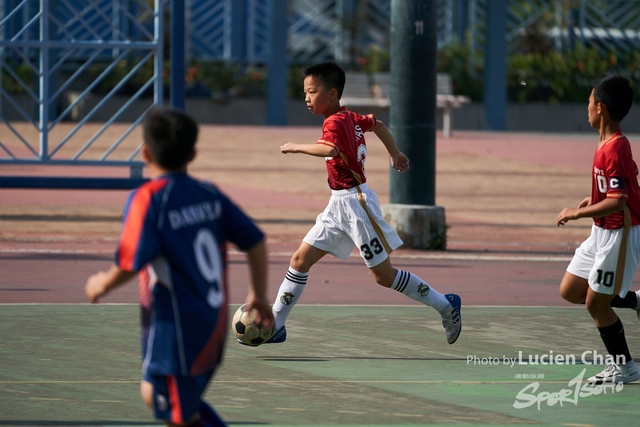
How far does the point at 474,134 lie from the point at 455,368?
969 inches

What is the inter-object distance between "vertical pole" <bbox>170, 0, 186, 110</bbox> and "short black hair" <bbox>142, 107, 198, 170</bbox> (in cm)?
913

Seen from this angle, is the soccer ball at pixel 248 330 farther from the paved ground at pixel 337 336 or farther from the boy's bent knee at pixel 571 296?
the boy's bent knee at pixel 571 296

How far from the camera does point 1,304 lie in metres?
8.80

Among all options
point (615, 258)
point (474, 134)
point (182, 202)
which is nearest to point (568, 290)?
point (615, 258)

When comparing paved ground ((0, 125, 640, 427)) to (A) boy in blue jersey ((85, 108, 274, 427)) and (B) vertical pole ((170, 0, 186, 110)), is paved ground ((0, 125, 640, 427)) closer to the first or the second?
(A) boy in blue jersey ((85, 108, 274, 427))

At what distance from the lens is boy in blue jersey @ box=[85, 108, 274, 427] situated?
394cm

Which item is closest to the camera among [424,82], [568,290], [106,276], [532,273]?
[106,276]

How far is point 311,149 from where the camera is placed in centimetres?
668

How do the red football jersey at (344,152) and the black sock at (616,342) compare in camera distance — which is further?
the red football jersey at (344,152)

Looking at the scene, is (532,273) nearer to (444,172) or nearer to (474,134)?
(444,172)

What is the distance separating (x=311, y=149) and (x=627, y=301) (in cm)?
219

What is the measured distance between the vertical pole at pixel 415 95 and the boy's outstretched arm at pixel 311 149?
536 centimetres

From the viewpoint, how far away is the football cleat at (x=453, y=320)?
732 cm

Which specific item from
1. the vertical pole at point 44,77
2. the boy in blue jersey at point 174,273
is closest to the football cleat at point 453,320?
the boy in blue jersey at point 174,273
